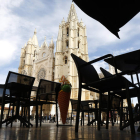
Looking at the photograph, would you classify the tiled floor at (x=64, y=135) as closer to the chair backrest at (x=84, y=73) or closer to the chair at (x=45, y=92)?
the chair backrest at (x=84, y=73)

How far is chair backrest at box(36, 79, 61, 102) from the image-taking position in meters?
3.01

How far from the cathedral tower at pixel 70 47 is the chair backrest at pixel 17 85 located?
19.5m

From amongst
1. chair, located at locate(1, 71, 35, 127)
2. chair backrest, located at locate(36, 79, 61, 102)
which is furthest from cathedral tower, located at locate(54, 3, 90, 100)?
chair, located at locate(1, 71, 35, 127)

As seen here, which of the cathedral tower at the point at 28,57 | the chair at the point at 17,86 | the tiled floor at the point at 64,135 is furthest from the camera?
the cathedral tower at the point at 28,57

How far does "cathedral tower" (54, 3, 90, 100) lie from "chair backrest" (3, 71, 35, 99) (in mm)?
19497

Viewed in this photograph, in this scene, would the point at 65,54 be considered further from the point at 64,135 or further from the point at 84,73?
the point at 64,135

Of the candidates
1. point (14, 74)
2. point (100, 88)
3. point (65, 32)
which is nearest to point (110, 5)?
point (100, 88)

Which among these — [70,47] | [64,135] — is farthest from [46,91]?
[70,47]

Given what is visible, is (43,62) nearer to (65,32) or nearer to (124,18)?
(65,32)

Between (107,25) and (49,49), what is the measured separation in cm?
2767

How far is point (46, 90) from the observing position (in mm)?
3092

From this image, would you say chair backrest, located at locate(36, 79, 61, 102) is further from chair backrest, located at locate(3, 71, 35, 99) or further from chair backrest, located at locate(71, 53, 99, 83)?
chair backrest, located at locate(71, 53, 99, 83)

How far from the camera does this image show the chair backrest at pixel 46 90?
301cm

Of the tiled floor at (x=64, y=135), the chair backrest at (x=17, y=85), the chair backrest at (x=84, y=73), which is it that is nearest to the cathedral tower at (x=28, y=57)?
the chair backrest at (x=17, y=85)
